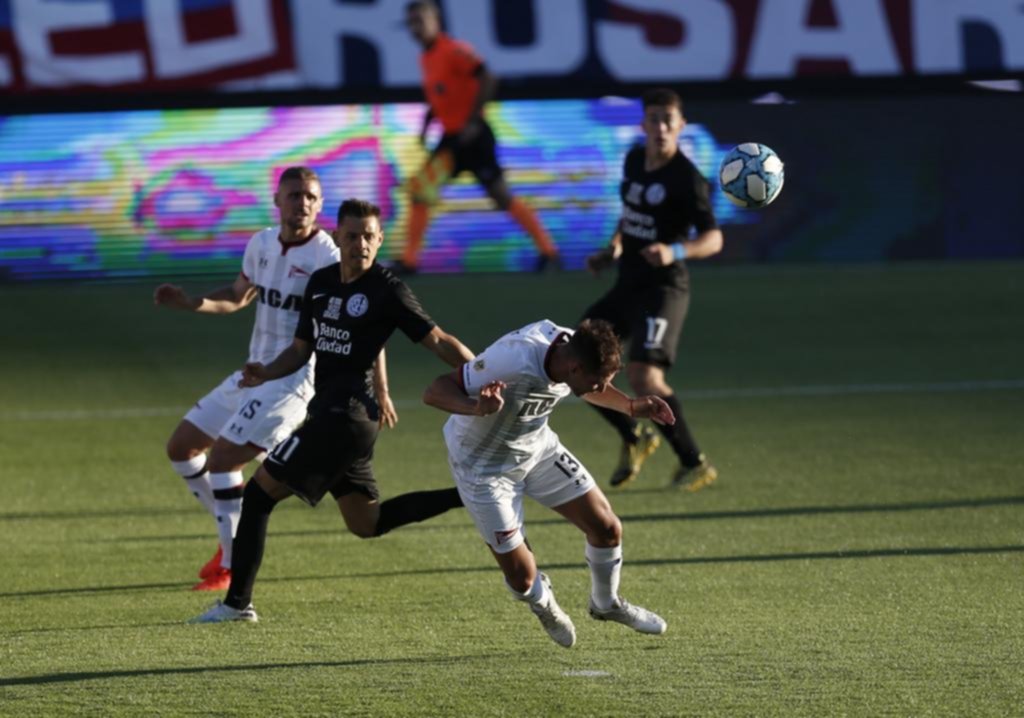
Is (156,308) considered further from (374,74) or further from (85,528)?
(85,528)

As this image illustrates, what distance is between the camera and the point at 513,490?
7.70 meters

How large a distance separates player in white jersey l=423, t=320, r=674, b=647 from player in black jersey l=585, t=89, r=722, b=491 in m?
3.77

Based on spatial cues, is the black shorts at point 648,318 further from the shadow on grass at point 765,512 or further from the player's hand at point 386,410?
the player's hand at point 386,410

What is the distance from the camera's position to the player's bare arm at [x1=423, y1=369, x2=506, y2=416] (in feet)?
22.7

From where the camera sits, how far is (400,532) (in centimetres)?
1052

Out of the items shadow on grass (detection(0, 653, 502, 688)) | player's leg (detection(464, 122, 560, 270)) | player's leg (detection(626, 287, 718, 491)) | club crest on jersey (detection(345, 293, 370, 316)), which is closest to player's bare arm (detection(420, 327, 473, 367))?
club crest on jersey (detection(345, 293, 370, 316))

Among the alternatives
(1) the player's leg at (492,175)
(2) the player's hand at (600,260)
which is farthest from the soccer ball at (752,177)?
(1) the player's leg at (492,175)

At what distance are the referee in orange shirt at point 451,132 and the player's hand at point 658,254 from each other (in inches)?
405

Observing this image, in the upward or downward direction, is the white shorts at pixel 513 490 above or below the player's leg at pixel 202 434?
above

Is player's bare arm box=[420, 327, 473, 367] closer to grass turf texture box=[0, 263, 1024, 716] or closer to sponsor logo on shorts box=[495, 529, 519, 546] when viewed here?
sponsor logo on shorts box=[495, 529, 519, 546]

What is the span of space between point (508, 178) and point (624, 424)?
33.4 ft

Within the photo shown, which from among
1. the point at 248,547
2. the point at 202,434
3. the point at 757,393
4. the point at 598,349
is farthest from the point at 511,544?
the point at 757,393

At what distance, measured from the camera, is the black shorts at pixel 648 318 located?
11641 millimetres

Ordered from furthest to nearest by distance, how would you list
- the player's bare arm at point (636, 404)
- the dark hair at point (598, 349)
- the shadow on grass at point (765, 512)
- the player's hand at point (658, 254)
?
1. the player's hand at point (658, 254)
2. the shadow on grass at point (765, 512)
3. the player's bare arm at point (636, 404)
4. the dark hair at point (598, 349)
